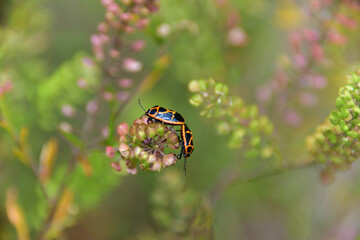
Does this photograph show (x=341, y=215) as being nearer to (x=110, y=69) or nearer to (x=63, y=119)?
(x=110, y=69)

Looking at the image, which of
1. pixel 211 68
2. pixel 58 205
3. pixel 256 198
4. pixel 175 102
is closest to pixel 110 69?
pixel 58 205

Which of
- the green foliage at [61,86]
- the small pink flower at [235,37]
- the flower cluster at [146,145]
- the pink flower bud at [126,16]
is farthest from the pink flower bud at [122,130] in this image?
the small pink flower at [235,37]

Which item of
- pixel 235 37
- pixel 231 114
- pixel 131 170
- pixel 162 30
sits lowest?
pixel 131 170

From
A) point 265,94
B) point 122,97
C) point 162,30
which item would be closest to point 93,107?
point 122,97

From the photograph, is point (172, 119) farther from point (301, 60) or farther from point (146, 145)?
point (301, 60)

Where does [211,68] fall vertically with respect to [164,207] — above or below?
above

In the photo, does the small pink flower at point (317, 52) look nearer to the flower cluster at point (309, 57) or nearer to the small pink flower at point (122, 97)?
the flower cluster at point (309, 57)

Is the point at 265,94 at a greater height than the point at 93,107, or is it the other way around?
the point at 265,94
